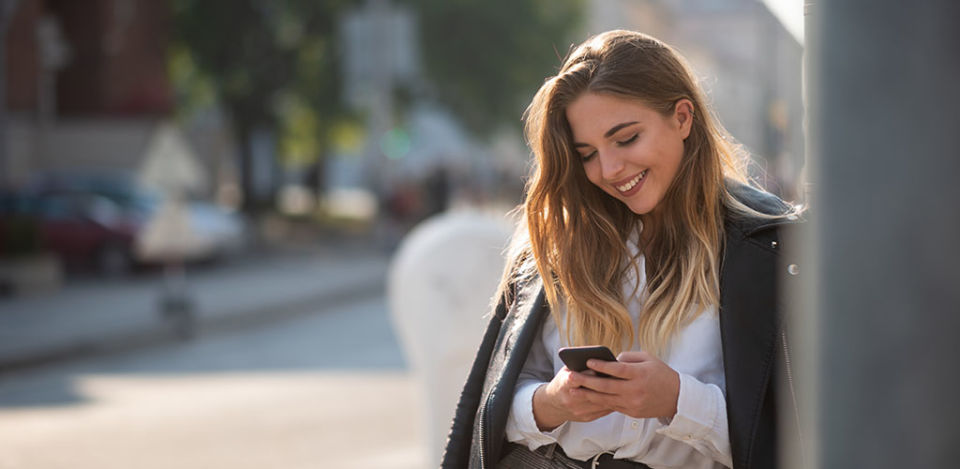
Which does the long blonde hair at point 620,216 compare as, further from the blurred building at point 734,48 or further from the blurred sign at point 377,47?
the blurred sign at point 377,47

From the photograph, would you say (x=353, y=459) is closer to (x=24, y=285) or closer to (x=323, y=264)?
(x=24, y=285)

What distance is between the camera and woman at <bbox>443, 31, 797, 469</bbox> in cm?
200

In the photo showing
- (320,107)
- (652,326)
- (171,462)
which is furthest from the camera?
(320,107)

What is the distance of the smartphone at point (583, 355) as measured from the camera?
1938mm

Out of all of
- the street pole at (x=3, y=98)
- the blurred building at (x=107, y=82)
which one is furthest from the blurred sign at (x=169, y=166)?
the blurred building at (x=107, y=82)

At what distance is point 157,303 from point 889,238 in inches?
644

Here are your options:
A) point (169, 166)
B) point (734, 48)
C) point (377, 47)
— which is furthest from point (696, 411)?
point (734, 48)

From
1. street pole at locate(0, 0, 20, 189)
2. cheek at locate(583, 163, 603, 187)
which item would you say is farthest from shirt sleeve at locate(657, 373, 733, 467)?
street pole at locate(0, 0, 20, 189)

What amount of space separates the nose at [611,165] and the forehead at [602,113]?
38mm

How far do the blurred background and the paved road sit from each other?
0.12ft

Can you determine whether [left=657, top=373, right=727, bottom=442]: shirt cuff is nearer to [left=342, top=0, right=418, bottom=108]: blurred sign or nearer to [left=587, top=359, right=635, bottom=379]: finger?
[left=587, top=359, right=635, bottom=379]: finger

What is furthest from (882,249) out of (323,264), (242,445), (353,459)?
(323,264)

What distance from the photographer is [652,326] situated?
7.06 ft

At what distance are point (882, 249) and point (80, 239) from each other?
21.2 meters
